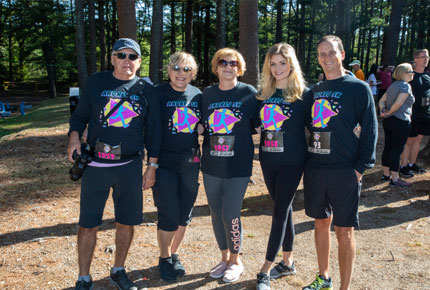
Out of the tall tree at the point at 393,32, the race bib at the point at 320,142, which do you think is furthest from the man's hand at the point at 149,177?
the tall tree at the point at 393,32

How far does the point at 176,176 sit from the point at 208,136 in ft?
1.69

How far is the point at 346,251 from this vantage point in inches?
119

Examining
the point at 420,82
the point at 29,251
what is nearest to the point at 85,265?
the point at 29,251

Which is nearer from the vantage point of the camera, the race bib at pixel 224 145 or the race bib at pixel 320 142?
the race bib at pixel 320 142

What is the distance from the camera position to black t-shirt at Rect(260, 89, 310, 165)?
3.21 m

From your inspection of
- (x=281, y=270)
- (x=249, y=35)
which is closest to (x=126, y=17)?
(x=249, y=35)

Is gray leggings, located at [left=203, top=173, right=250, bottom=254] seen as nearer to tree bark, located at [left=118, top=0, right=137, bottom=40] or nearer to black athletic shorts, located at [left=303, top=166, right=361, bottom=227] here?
black athletic shorts, located at [left=303, top=166, right=361, bottom=227]

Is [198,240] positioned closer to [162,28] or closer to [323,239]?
[323,239]

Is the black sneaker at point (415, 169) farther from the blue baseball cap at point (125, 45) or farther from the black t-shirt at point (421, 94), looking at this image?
the blue baseball cap at point (125, 45)

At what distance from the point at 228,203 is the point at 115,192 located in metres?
1.09

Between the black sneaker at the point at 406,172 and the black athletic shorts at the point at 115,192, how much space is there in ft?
20.2

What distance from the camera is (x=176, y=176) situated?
3475 millimetres

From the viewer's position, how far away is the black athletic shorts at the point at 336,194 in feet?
9.63

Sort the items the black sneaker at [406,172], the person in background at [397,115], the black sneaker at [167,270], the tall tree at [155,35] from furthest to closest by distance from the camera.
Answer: the tall tree at [155,35], the black sneaker at [406,172], the person in background at [397,115], the black sneaker at [167,270]
